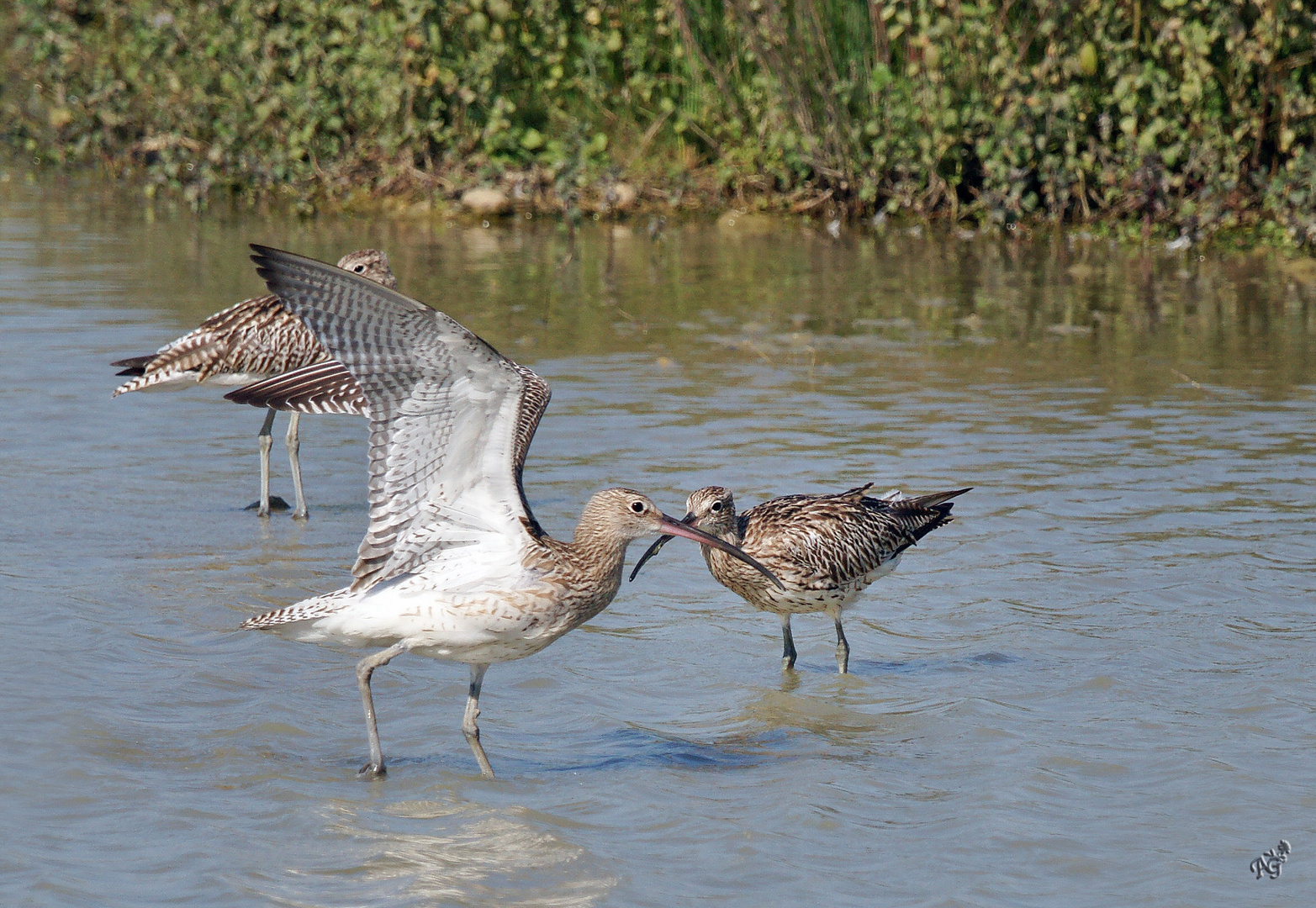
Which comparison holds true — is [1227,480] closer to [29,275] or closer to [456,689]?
[456,689]

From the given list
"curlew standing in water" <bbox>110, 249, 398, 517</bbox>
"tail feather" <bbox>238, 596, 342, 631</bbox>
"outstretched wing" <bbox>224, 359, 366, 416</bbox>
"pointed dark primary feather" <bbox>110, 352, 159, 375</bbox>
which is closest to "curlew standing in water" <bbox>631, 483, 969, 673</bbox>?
"tail feather" <bbox>238, 596, 342, 631</bbox>

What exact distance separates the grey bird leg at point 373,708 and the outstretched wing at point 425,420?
0.24 m

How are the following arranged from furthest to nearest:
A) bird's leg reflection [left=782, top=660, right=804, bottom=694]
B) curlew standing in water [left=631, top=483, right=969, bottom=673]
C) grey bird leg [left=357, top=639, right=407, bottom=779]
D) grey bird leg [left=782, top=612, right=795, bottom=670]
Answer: grey bird leg [left=782, top=612, right=795, bottom=670]
curlew standing in water [left=631, top=483, right=969, bottom=673]
bird's leg reflection [left=782, top=660, right=804, bottom=694]
grey bird leg [left=357, top=639, right=407, bottom=779]

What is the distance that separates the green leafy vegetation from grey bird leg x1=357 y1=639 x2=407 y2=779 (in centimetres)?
1051

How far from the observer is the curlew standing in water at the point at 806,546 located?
599cm

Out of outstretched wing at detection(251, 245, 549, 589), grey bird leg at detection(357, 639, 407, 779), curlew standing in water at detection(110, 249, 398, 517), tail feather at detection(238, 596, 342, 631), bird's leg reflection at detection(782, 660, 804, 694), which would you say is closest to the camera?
outstretched wing at detection(251, 245, 549, 589)

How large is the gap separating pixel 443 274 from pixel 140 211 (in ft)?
17.2

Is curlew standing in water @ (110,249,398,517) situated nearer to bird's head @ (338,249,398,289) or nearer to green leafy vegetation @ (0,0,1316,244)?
bird's head @ (338,249,398,289)

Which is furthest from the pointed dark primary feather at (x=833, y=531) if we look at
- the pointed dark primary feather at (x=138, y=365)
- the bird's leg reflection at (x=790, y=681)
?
the pointed dark primary feather at (x=138, y=365)

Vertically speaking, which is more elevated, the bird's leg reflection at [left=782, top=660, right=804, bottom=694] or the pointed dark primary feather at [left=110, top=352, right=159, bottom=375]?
the pointed dark primary feather at [left=110, top=352, right=159, bottom=375]

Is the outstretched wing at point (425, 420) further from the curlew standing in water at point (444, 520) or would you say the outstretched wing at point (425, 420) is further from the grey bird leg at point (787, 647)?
the grey bird leg at point (787, 647)

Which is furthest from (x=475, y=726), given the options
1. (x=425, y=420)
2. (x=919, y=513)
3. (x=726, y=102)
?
(x=726, y=102)

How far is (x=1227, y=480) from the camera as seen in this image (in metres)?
8.02

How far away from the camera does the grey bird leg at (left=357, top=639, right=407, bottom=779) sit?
4895 millimetres
